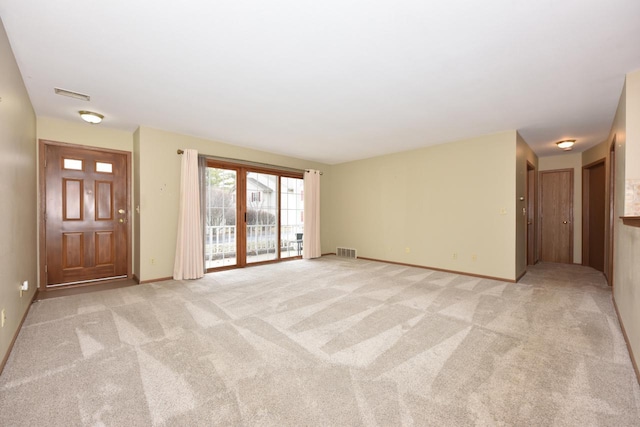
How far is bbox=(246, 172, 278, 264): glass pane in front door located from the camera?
224 inches

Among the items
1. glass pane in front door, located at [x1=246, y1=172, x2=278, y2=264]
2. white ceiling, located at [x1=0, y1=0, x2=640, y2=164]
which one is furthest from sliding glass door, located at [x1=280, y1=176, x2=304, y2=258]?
white ceiling, located at [x1=0, y1=0, x2=640, y2=164]

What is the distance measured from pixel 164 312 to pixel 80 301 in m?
1.34

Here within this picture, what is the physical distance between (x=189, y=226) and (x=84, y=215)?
5.05 ft

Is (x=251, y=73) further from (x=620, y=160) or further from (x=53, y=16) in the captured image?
(x=620, y=160)

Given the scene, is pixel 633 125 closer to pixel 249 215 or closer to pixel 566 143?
pixel 566 143

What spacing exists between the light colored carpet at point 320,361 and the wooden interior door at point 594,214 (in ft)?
7.48

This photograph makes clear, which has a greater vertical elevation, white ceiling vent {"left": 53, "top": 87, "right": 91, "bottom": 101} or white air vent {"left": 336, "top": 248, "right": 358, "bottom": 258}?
white ceiling vent {"left": 53, "top": 87, "right": 91, "bottom": 101}

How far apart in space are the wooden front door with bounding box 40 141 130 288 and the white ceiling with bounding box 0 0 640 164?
0.75m

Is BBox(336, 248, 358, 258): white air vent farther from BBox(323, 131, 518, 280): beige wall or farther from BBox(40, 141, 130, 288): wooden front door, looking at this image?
BBox(40, 141, 130, 288): wooden front door

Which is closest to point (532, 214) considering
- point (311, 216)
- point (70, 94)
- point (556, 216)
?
point (556, 216)

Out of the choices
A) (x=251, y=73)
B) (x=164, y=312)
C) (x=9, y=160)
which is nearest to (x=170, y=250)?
(x=164, y=312)

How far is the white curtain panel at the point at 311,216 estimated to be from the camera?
6.54 m

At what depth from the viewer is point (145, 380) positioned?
1.82 meters

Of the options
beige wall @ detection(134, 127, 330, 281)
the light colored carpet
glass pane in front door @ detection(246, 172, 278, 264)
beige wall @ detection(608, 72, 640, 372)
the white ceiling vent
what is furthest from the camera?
glass pane in front door @ detection(246, 172, 278, 264)
